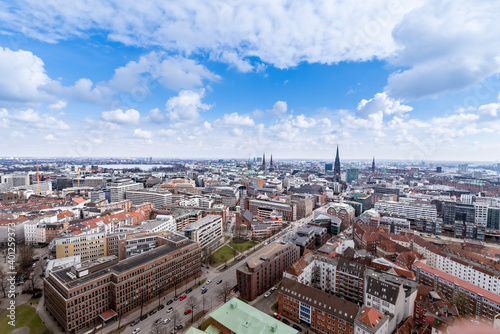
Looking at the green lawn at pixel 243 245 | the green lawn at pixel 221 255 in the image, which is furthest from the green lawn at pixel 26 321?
the green lawn at pixel 243 245

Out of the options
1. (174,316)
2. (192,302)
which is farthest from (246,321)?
(192,302)

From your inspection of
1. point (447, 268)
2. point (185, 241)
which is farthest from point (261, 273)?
point (447, 268)

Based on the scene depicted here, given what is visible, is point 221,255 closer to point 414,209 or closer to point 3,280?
point 3,280

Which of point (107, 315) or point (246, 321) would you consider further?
point (107, 315)

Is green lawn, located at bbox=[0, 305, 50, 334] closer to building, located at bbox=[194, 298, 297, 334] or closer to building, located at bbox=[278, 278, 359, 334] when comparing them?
building, located at bbox=[194, 298, 297, 334]

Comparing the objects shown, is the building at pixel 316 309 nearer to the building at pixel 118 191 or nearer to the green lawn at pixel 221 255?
the green lawn at pixel 221 255

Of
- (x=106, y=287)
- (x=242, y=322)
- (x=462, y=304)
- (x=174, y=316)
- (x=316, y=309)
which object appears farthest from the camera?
(x=462, y=304)
